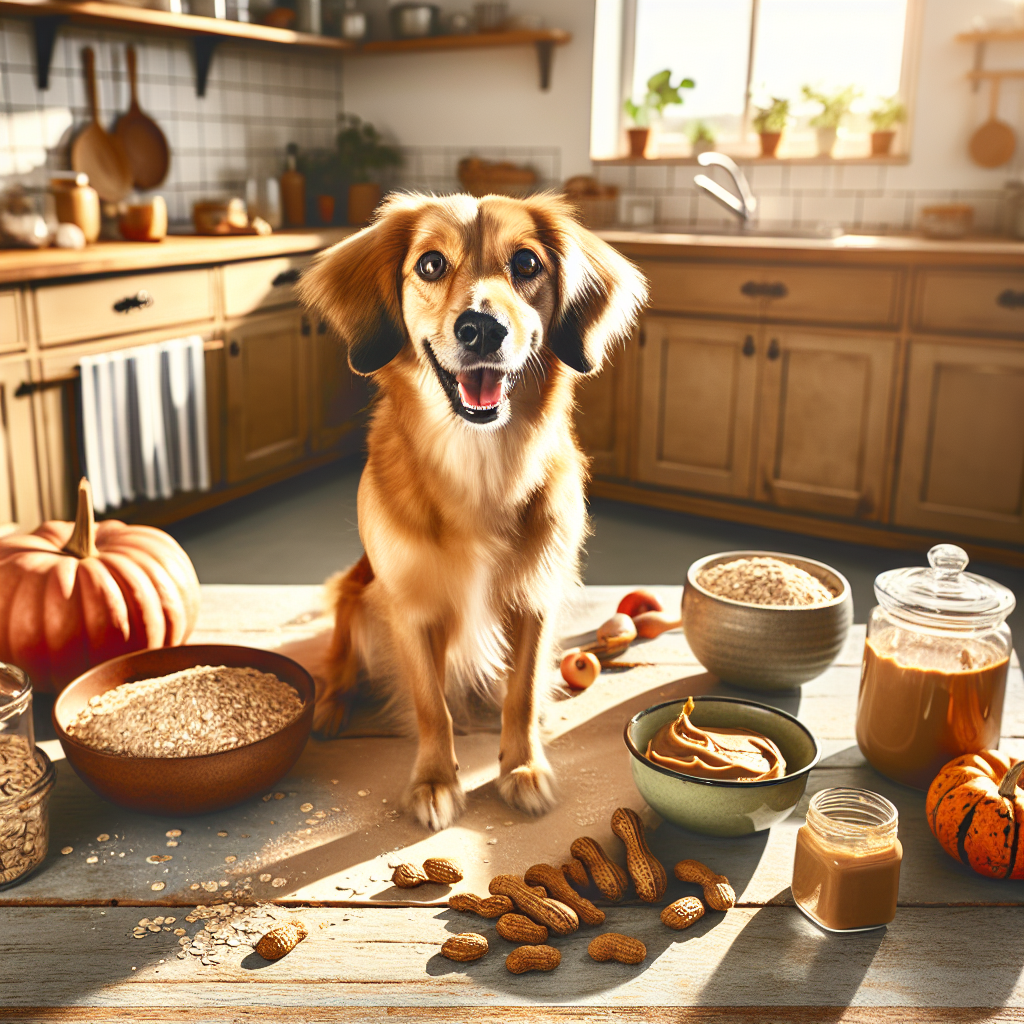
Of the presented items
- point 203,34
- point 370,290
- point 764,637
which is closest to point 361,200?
point 203,34

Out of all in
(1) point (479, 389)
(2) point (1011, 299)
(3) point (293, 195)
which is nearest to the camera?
(1) point (479, 389)

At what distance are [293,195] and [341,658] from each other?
11.6ft

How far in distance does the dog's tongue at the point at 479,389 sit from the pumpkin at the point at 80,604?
1.78 feet

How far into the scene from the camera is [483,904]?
3.19ft

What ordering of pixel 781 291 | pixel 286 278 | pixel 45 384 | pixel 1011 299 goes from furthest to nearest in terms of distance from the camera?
pixel 286 278 < pixel 781 291 < pixel 1011 299 < pixel 45 384

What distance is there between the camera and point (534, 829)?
1138 millimetres

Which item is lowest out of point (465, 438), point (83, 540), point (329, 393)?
point (329, 393)

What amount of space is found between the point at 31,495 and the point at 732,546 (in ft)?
7.76

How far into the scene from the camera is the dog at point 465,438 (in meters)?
1.33

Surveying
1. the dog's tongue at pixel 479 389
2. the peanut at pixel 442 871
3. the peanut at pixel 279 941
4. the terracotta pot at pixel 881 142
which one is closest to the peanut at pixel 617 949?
the peanut at pixel 442 871

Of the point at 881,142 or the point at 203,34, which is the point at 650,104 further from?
the point at 203,34

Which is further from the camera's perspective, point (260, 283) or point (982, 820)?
point (260, 283)

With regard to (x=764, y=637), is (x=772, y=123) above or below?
above

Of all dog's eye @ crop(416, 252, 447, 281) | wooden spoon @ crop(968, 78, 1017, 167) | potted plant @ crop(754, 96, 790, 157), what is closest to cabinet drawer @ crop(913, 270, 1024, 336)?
wooden spoon @ crop(968, 78, 1017, 167)
